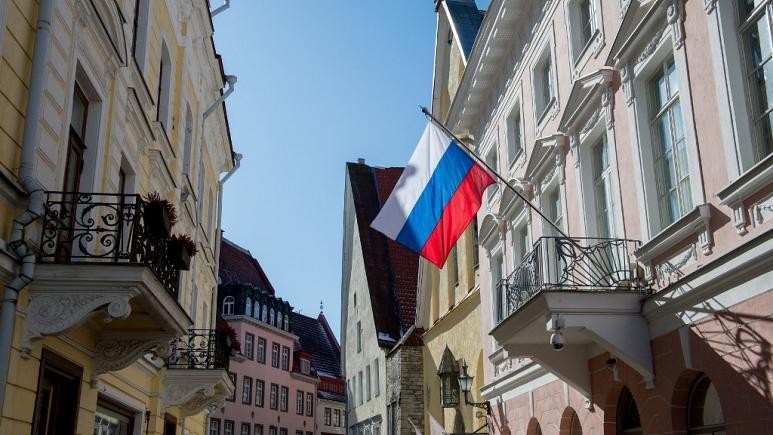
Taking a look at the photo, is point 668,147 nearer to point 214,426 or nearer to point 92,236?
point 92,236

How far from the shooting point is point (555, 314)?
30.6ft

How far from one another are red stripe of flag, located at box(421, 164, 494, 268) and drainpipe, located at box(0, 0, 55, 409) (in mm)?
5819

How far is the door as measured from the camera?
789 centimetres

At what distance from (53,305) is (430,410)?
19.7m

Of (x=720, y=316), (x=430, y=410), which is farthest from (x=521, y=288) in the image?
(x=430, y=410)

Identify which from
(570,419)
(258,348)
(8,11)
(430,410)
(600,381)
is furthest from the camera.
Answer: (258,348)

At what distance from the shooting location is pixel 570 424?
40.9 feet

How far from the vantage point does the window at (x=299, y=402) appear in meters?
58.6

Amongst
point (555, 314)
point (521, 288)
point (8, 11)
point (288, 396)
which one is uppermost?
point (288, 396)

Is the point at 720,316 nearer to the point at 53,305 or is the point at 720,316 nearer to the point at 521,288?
the point at 521,288

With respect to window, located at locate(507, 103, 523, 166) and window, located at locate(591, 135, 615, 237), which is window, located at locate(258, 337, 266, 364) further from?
window, located at locate(591, 135, 615, 237)

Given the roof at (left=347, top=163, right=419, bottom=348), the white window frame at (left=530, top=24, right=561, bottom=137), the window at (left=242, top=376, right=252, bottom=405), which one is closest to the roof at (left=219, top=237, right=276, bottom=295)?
the window at (left=242, top=376, right=252, bottom=405)

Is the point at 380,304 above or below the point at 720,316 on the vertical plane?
above

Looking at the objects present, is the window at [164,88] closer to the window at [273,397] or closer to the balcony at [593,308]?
the balcony at [593,308]
